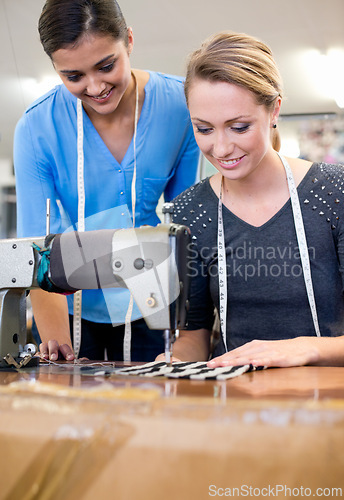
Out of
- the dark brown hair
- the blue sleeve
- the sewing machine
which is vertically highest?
the dark brown hair

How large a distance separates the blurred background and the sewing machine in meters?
1.65

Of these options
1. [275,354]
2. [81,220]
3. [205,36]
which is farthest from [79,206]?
[205,36]

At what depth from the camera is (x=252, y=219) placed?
5.79 feet

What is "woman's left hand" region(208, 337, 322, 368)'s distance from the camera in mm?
1233

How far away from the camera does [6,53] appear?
10.4ft

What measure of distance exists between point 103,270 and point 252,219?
69 cm

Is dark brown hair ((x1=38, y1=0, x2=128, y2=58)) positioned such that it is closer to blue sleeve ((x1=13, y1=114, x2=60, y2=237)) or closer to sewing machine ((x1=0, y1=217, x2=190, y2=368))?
blue sleeve ((x1=13, y1=114, x2=60, y2=237))

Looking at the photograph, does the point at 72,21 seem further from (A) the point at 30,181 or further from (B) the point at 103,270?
(B) the point at 103,270

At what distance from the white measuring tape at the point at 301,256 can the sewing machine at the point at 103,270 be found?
1.74 ft

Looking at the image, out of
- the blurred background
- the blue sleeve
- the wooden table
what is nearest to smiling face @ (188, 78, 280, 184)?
the blue sleeve

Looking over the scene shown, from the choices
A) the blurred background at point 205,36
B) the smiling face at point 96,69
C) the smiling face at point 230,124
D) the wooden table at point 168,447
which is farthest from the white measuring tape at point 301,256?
the blurred background at point 205,36

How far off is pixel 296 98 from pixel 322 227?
2464 millimetres

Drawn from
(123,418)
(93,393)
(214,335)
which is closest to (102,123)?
(214,335)

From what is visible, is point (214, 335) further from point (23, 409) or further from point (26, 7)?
point (26, 7)
